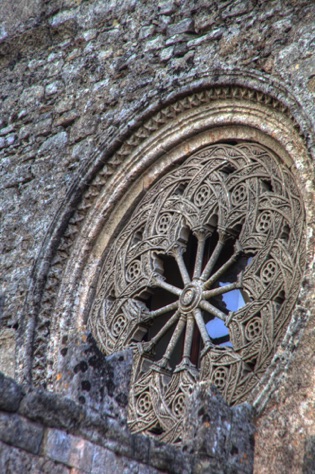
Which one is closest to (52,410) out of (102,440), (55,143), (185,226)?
(102,440)

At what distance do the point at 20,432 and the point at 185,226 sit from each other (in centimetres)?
318

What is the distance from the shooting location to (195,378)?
6508mm

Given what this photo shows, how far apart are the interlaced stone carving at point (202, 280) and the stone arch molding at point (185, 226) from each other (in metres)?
0.01

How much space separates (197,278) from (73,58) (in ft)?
9.27

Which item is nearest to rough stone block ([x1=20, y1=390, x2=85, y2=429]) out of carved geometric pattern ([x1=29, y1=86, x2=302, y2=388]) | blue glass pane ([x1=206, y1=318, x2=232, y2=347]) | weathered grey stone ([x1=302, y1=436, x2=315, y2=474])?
weathered grey stone ([x1=302, y1=436, x2=315, y2=474])

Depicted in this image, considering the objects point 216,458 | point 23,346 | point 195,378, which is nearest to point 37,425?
point 216,458

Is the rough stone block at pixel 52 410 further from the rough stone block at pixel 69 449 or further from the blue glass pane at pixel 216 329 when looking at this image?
the blue glass pane at pixel 216 329

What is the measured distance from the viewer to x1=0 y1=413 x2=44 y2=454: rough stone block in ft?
14.0

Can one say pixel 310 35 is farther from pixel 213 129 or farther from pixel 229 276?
pixel 229 276

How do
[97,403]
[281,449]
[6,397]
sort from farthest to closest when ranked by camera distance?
[281,449], [97,403], [6,397]

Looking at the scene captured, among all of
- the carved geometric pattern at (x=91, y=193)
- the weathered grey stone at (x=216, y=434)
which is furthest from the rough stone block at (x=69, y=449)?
the carved geometric pattern at (x=91, y=193)

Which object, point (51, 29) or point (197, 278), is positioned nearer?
point (197, 278)

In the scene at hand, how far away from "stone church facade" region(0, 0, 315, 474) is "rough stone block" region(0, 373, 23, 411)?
43cm

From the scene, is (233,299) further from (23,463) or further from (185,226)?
(23,463)
